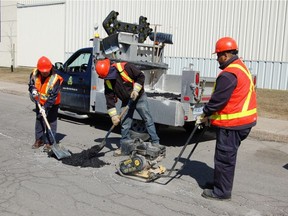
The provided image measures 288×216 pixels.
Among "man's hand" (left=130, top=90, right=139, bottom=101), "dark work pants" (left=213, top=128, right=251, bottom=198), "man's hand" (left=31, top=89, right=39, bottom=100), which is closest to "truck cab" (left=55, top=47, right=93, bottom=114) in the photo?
"man's hand" (left=31, top=89, right=39, bottom=100)

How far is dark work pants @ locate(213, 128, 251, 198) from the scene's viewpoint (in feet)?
15.5

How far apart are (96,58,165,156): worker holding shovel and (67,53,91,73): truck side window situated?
2888 millimetres

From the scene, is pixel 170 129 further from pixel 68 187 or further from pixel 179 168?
pixel 68 187

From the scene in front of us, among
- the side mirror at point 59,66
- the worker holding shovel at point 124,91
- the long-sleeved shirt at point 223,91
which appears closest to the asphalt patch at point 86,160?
the worker holding shovel at point 124,91

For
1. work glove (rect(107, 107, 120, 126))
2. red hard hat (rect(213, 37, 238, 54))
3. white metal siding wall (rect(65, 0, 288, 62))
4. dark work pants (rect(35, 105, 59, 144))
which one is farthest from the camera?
white metal siding wall (rect(65, 0, 288, 62))

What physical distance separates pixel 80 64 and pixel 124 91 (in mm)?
3366

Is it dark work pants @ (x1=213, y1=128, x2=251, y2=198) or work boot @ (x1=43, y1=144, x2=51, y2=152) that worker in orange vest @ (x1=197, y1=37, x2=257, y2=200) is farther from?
work boot @ (x1=43, y1=144, x2=51, y2=152)

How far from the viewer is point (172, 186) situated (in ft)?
17.3

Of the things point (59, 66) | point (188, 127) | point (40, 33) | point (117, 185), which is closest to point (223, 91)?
point (117, 185)

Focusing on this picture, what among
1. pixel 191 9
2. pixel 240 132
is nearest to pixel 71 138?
pixel 240 132

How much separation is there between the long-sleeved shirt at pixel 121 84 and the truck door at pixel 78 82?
104 inches

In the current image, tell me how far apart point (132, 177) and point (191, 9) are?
601 inches

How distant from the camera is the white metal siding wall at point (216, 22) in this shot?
55.2 feet

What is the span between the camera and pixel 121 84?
6.54 m
